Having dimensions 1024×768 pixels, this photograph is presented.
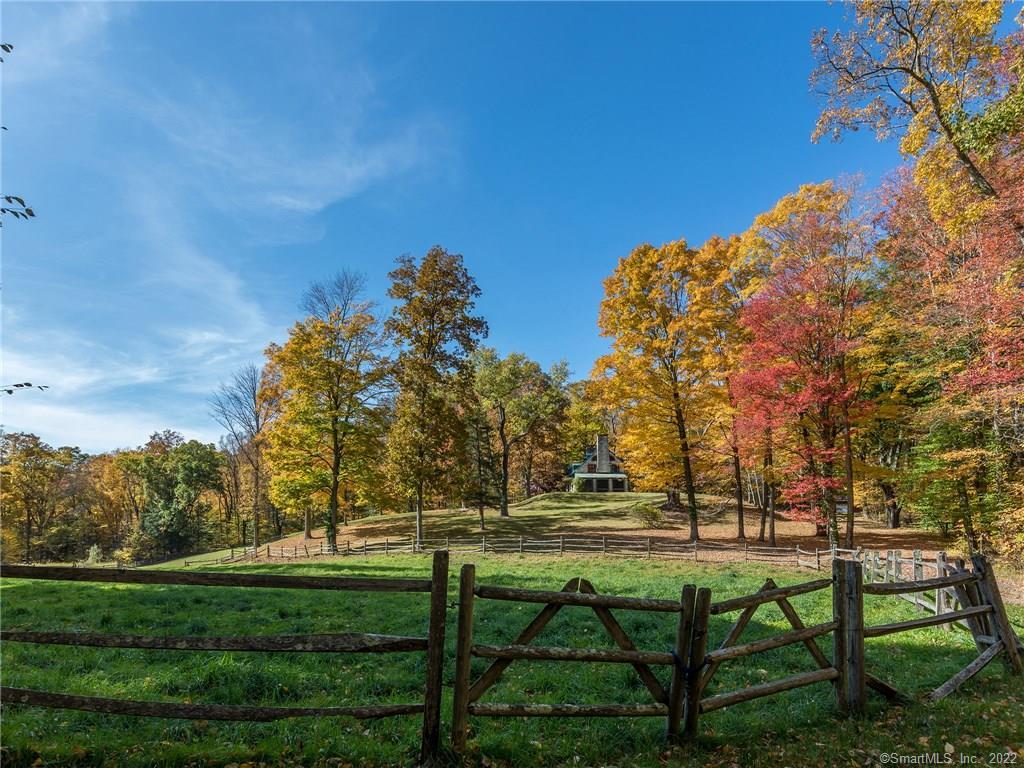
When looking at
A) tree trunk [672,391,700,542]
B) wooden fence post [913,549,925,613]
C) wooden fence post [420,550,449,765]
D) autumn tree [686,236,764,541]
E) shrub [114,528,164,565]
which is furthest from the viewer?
shrub [114,528,164,565]

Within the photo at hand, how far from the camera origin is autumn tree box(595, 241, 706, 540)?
24.2m

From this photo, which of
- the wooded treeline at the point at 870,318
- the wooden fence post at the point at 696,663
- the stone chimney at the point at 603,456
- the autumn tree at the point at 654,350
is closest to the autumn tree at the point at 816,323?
the wooded treeline at the point at 870,318

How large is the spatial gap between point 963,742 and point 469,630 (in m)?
4.89

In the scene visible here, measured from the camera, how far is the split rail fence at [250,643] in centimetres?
388

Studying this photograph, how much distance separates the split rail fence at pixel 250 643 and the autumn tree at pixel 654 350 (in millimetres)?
21359

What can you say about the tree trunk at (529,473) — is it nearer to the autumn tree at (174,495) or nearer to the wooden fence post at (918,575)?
the autumn tree at (174,495)

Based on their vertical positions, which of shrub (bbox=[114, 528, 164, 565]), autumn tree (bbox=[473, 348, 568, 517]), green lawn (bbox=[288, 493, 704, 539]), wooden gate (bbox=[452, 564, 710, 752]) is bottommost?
shrub (bbox=[114, 528, 164, 565])

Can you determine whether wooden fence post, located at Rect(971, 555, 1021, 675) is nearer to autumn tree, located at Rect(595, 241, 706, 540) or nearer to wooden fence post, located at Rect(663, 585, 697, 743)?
wooden fence post, located at Rect(663, 585, 697, 743)

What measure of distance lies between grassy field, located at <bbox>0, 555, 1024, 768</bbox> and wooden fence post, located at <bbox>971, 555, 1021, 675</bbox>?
0.27 m

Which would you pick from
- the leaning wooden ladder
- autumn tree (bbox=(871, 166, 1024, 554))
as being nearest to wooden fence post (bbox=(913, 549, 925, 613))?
the leaning wooden ladder

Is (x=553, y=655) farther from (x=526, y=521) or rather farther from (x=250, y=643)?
(x=526, y=521)

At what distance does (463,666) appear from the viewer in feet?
14.0

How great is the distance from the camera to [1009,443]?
19344 mm

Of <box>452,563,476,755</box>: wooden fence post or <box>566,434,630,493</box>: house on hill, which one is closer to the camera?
<box>452,563,476,755</box>: wooden fence post
